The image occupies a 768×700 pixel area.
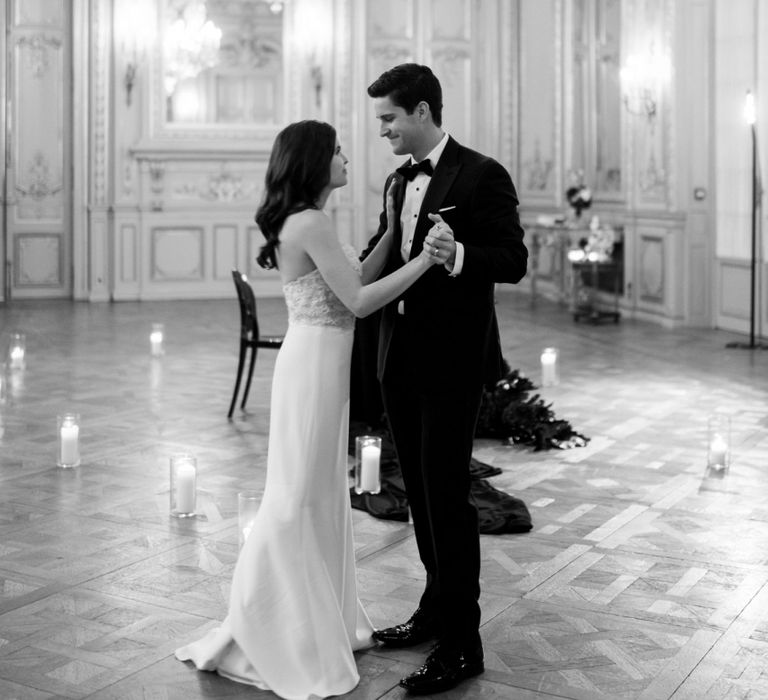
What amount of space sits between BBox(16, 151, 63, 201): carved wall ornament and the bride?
1028 centimetres

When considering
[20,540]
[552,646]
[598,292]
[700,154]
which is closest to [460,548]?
[552,646]

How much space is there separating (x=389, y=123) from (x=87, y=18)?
10372 mm

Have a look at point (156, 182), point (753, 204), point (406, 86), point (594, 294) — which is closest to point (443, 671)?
point (406, 86)

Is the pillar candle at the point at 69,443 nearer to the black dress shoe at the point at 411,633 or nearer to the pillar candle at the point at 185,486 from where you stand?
the pillar candle at the point at 185,486

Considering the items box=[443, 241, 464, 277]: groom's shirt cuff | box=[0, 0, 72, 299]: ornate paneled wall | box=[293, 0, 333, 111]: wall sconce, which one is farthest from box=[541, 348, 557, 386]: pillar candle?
box=[0, 0, 72, 299]: ornate paneled wall

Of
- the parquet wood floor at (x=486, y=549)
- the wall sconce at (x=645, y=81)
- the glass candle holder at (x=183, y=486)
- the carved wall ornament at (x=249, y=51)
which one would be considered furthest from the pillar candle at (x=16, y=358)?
the wall sconce at (x=645, y=81)

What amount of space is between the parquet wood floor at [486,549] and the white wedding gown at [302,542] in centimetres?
9

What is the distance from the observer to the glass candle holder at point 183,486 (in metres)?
4.53

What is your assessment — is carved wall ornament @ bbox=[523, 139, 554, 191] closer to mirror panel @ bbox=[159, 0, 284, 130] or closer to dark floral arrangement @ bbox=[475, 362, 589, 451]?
mirror panel @ bbox=[159, 0, 284, 130]

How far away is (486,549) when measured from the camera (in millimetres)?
4184

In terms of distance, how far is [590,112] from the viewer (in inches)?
488

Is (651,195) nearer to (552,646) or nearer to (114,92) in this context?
(114,92)

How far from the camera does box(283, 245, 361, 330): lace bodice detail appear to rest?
304 cm

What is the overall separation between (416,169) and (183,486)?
1949 millimetres
